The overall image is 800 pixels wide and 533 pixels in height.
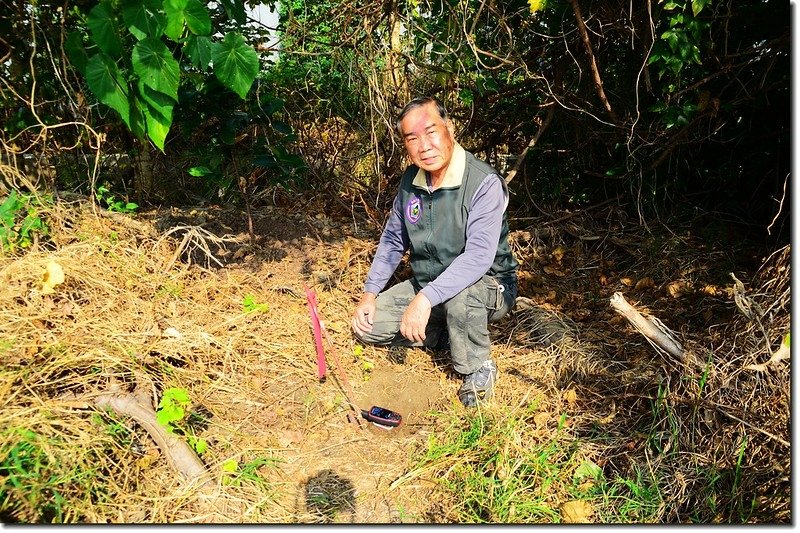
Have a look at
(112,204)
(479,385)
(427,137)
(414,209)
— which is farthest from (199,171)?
(479,385)

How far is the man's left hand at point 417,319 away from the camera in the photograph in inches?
91.3

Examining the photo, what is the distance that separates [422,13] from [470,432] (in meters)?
2.38

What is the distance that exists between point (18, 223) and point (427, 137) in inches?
90.8

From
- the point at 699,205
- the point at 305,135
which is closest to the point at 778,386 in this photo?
the point at 699,205

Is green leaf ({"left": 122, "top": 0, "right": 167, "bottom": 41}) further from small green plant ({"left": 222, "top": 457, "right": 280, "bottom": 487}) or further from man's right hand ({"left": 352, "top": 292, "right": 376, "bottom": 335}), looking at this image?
small green plant ({"left": 222, "top": 457, "right": 280, "bottom": 487})

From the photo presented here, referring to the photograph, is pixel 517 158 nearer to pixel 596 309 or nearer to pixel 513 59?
pixel 513 59

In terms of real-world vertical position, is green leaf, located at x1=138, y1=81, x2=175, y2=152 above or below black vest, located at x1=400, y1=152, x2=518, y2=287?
above

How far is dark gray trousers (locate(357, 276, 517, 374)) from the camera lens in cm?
255

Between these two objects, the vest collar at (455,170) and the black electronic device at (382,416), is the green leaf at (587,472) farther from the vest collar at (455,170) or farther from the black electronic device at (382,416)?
the vest collar at (455,170)

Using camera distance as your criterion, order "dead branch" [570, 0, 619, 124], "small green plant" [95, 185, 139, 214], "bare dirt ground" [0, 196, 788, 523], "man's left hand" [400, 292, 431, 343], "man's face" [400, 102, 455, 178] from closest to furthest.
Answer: "bare dirt ground" [0, 196, 788, 523] → "man's left hand" [400, 292, 431, 343] → "man's face" [400, 102, 455, 178] → "dead branch" [570, 0, 619, 124] → "small green plant" [95, 185, 139, 214]

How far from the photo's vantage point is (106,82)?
216cm

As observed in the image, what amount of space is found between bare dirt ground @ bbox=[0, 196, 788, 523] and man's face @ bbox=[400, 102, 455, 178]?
100cm

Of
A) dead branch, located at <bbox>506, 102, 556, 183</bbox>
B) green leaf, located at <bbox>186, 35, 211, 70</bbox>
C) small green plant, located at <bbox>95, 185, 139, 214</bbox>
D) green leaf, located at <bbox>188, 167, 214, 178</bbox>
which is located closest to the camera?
green leaf, located at <bbox>186, 35, 211, 70</bbox>

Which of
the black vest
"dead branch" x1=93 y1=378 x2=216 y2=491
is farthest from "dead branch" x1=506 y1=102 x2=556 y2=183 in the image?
"dead branch" x1=93 y1=378 x2=216 y2=491
